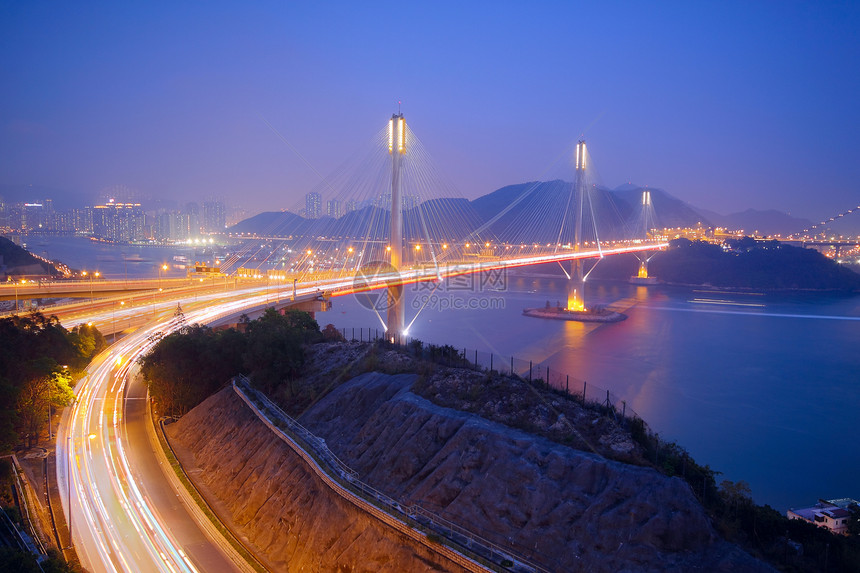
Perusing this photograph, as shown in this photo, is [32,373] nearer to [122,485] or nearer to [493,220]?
[122,485]

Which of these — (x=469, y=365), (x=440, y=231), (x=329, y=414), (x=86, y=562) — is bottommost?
(x=86, y=562)

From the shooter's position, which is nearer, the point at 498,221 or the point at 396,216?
the point at 396,216

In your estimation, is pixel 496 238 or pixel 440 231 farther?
pixel 496 238

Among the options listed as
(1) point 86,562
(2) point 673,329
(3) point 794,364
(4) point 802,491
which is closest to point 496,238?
(2) point 673,329

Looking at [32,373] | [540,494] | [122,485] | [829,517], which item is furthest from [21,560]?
[829,517]

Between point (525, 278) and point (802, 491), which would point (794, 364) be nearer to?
point (802, 491)

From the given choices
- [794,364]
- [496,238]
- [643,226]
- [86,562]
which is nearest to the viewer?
[86,562]
